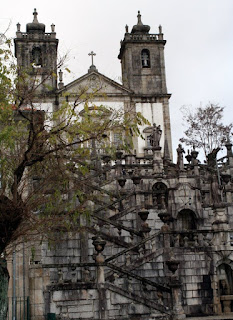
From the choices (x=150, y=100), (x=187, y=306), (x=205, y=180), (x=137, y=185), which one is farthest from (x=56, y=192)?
(x=150, y=100)

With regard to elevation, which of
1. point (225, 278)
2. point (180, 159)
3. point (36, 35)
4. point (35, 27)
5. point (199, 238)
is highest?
point (35, 27)

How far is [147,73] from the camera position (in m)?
42.9

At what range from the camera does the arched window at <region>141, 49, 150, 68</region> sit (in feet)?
142

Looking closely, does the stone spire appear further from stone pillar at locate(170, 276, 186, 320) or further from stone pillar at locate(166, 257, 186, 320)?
stone pillar at locate(170, 276, 186, 320)

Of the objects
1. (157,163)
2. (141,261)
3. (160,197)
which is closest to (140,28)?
(157,163)

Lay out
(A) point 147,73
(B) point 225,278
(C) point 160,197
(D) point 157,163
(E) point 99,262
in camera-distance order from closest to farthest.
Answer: (E) point 99,262 → (B) point 225,278 → (C) point 160,197 → (D) point 157,163 → (A) point 147,73

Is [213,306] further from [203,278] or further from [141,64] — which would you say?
[141,64]

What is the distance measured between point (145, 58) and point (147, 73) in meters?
1.44

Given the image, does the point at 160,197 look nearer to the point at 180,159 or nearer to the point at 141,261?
the point at 180,159

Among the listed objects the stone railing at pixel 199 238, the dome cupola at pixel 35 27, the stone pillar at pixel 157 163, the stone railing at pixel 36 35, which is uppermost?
the dome cupola at pixel 35 27

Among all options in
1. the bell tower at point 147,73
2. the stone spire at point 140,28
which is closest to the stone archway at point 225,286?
the bell tower at point 147,73

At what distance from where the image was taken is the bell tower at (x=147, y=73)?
4110 centimetres

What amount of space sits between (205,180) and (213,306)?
32.2 ft

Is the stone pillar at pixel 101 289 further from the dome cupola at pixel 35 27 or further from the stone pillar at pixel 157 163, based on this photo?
the dome cupola at pixel 35 27
